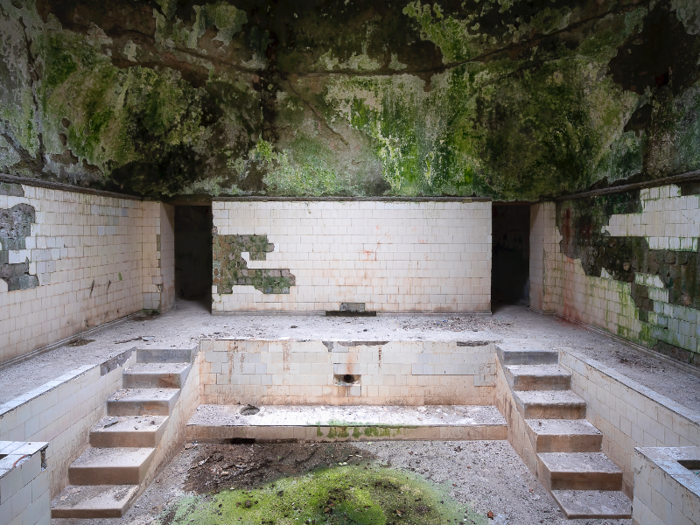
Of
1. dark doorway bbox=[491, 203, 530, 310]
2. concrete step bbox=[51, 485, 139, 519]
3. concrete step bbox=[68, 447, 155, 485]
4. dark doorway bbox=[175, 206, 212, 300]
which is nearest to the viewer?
concrete step bbox=[51, 485, 139, 519]

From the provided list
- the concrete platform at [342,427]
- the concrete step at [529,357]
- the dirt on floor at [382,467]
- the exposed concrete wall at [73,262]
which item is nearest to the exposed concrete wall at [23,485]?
the dirt on floor at [382,467]

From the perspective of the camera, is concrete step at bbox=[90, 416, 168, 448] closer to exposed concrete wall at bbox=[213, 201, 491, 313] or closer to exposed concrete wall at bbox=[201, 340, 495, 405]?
exposed concrete wall at bbox=[201, 340, 495, 405]

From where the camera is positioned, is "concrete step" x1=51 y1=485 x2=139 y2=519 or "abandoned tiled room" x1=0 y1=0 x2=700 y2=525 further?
"abandoned tiled room" x1=0 y1=0 x2=700 y2=525

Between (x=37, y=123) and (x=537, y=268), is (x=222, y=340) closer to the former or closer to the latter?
(x=37, y=123)

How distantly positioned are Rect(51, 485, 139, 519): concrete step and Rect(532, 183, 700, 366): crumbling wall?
633 cm

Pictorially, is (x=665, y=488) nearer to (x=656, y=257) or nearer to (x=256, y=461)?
(x=656, y=257)

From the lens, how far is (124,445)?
15.1 ft

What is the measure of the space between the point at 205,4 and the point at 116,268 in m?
4.72

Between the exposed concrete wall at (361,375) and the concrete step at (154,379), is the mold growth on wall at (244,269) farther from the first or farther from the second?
the concrete step at (154,379)

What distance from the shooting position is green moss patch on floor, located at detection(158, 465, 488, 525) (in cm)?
397

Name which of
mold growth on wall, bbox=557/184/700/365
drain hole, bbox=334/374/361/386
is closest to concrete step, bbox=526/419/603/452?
mold growth on wall, bbox=557/184/700/365

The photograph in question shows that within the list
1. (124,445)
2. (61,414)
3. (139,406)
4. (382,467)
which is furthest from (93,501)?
(382,467)

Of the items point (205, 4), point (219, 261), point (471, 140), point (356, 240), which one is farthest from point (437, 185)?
point (205, 4)

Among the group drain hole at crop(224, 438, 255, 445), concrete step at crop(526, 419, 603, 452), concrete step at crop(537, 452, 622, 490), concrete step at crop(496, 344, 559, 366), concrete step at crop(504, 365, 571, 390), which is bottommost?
drain hole at crop(224, 438, 255, 445)
